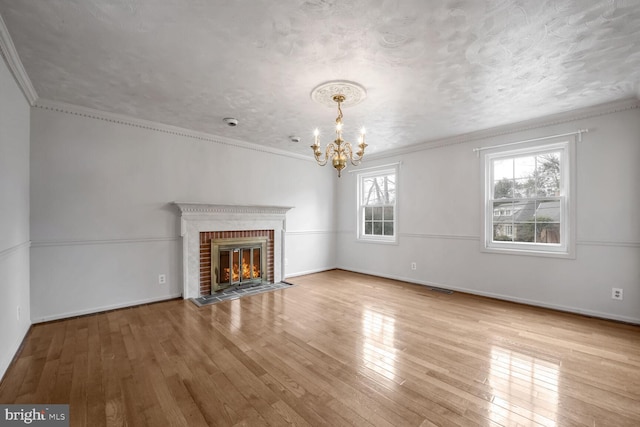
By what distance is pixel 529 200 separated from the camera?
3793 mm

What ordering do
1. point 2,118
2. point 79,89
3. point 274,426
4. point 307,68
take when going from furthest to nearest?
point 79,89 → point 307,68 → point 2,118 → point 274,426

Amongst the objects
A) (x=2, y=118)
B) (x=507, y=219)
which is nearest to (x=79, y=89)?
(x=2, y=118)

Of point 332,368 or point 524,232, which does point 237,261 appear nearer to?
point 332,368

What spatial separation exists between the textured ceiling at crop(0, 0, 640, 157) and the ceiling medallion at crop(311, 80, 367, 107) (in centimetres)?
8

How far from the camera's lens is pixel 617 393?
6.10 ft

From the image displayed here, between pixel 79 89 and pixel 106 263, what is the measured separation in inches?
79.2

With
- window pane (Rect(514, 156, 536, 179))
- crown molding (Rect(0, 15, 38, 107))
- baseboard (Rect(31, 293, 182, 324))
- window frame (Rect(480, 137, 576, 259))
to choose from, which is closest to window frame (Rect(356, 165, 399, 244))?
window frame (Rect(480, 137, 576, 259))

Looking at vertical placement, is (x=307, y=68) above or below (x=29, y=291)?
above

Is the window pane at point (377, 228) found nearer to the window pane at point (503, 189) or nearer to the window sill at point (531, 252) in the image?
the window sill at point (531, 252)

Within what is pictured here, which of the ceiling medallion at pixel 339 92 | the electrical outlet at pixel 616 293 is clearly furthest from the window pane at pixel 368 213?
the electrical outlet at pixel 616 293

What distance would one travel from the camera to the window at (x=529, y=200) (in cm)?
353

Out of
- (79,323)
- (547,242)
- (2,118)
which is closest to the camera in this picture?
(2,118)

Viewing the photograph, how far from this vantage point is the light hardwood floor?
1669 millimetres

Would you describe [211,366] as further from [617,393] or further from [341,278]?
[341,278]
